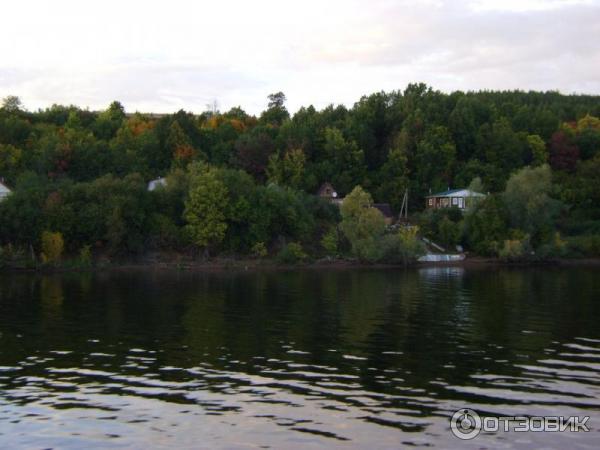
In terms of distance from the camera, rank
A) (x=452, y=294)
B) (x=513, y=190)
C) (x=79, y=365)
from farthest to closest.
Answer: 1. (x=513, y=190)
2. (x=452, y=294)
3. (x=79, y=365)

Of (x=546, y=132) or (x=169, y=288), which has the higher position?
(x=546, y=132)

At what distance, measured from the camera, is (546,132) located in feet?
443

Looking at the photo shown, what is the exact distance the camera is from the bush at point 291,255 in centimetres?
8944

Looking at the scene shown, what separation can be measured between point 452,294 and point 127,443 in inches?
1615

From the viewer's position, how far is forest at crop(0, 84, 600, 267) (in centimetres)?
8712

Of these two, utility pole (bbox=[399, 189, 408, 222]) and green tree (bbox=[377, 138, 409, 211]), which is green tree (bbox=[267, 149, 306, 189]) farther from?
utility pole (bbox=[399, 189, 408, 222])

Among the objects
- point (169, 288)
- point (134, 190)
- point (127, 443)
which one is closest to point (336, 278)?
point (169, 288)

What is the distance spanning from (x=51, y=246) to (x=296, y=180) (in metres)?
46.6

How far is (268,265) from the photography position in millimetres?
89062

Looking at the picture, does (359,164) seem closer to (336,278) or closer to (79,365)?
(336,278)

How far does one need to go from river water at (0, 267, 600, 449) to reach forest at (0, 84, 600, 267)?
102ft

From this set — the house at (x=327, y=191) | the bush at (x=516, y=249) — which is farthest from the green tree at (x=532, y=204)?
the house at (x=327, y=191)

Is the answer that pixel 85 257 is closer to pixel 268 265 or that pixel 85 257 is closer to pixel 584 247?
pixel 268 265

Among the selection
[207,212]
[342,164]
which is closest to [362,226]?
[207,212]
